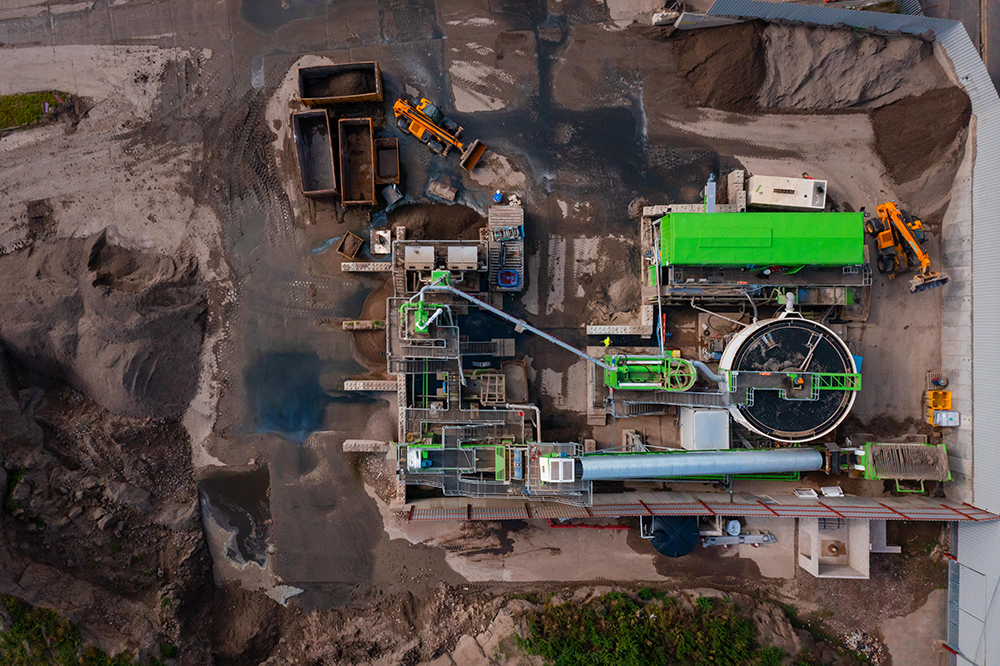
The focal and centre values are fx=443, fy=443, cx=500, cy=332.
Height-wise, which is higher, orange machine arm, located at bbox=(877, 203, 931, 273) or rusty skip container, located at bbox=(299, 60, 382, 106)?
rusty skip container, located at bbox=(299, 60, 382, 106)

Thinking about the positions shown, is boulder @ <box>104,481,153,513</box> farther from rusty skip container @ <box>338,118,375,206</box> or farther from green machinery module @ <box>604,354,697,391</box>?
green machinery module @ <box>604,354,697,391</box>

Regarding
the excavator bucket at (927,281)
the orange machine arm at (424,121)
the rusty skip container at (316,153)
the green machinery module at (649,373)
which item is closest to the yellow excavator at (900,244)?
the excavator bucket at (927,281)

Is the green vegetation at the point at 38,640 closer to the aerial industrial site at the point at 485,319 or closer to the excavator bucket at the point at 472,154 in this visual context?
the aerial industrial site at the point at 485,319

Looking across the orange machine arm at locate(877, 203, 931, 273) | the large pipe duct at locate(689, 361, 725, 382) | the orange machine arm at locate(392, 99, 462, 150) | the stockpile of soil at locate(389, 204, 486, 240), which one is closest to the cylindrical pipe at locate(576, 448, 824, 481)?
the large pipe duct at locate(689, 361, 725, 382)

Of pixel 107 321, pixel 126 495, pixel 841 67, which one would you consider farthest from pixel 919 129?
pixel 126 495

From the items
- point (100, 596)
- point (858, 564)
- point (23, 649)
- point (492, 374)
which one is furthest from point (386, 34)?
point (858, 564)

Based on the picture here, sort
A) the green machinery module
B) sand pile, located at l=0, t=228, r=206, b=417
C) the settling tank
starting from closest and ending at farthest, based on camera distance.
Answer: the settling tank
the green machinery module
sand pile, located at l=0, t=228, r=206, b=417
